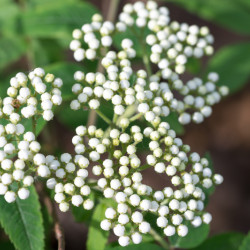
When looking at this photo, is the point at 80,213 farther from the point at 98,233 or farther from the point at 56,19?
the point at 56,19

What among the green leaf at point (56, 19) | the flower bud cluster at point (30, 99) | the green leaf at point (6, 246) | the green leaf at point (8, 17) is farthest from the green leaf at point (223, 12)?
the green leaf at point (6, 246)

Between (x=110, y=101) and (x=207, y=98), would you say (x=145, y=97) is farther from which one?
(x=207, y=98)

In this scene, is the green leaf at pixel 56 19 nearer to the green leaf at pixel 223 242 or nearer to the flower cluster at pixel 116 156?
the flower cluster at pixel 116 156

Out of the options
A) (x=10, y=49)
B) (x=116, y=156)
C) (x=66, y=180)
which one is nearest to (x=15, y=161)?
(x=66, y=180)

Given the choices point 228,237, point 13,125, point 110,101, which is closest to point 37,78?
point 13,125

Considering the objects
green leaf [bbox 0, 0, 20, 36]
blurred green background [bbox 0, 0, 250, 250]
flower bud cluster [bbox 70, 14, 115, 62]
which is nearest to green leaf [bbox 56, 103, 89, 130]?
blurred green background [bbox 0, 0, 250, 250]

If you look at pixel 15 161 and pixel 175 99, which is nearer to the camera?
pixel 15 161
